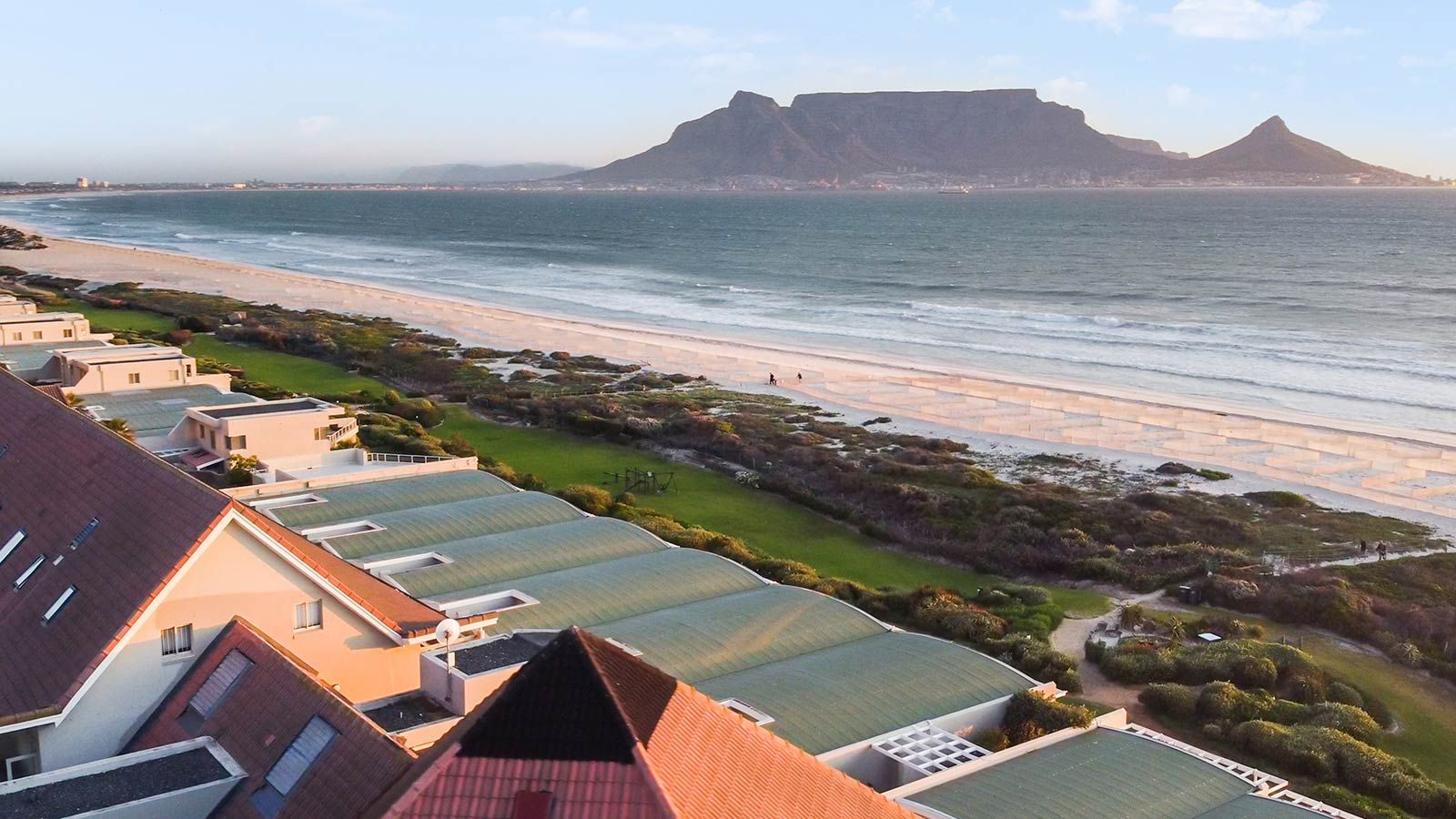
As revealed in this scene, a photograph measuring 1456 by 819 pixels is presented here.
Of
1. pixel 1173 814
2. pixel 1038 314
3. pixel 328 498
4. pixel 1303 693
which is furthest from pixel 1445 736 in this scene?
pixel 1038 314

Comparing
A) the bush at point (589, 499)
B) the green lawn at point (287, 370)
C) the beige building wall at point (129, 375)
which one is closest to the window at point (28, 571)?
the bush at point (589, 499)

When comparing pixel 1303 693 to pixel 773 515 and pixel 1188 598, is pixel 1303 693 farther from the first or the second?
pixel 773 515

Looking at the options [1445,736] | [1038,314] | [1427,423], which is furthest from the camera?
[1038,314]

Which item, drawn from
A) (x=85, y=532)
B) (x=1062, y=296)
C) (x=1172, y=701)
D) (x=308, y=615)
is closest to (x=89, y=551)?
(x=85, y=532)

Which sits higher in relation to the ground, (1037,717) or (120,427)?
(120,427)

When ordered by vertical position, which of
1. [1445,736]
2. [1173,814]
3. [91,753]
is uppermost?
[91,753]

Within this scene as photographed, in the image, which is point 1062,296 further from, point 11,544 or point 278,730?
point 278,730

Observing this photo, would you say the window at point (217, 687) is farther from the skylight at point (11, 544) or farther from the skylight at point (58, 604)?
the skylight at point (11, 544)
